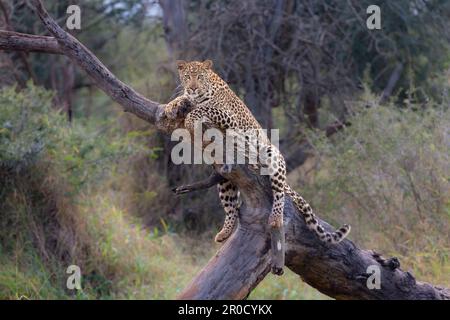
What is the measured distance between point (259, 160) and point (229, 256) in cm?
71

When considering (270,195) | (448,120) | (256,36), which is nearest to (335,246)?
(270,195)

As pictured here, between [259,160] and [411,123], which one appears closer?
[259,160]

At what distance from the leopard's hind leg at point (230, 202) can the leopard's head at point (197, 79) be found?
701 millimetres

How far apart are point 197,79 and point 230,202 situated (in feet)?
3.33

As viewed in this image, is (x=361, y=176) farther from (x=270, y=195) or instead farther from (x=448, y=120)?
(x=270, y=195)

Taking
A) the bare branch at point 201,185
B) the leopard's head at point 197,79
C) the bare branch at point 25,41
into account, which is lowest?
the bare branch at point 201,185

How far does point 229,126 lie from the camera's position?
601 centimetres

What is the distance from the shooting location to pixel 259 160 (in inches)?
229

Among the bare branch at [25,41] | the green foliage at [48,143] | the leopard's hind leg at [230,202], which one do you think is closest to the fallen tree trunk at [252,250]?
the bare branch at [25,41]

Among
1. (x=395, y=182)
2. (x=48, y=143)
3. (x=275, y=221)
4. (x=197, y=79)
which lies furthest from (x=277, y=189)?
(x=48, y=143)

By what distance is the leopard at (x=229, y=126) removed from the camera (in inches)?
229

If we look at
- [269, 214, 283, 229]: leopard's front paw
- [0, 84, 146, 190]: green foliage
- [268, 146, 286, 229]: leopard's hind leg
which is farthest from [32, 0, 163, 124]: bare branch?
[0, 84, 146, 190]: green foliage

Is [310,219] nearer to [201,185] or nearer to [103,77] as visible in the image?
[201,185]

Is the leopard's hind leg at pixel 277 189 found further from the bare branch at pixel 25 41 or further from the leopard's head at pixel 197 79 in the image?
the bare branch at pixel 25 41
